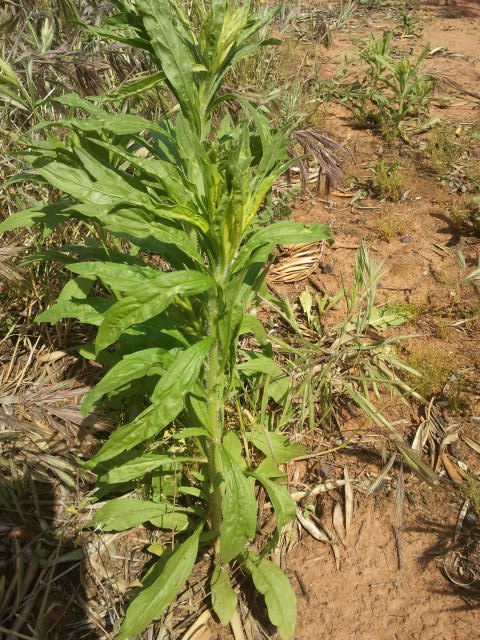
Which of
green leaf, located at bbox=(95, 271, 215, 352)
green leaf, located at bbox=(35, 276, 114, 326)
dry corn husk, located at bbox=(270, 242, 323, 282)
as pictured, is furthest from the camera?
dry corn husk, located at bbox=(270, 242, 323, 282)

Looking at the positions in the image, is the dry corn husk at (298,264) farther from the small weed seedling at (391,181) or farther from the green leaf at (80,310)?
the green leaf at (80,310)

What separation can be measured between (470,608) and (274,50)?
4.77 m

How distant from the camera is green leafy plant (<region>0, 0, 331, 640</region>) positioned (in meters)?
1.51

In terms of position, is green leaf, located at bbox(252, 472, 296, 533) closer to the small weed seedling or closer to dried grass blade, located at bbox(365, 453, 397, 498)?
dried grass blade, located at bbox(365, 453, 397, 498)

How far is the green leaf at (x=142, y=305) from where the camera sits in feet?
4.56

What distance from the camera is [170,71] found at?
169cm

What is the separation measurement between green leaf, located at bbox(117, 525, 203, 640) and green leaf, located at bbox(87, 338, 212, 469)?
0.55 metres

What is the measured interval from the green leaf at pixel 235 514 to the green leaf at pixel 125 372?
0.45 meters

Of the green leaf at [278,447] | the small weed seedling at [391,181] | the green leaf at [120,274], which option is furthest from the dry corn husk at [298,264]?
the green leaf at [120,274]

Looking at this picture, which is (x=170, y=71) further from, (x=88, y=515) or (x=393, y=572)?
(x=393, y=572)

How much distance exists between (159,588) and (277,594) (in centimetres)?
42

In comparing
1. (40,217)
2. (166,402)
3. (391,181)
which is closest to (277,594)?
(166,402)

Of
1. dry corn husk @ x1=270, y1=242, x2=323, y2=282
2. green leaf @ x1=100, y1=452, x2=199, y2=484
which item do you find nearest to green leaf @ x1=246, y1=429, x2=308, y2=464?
green leaf @ x1=100, y1=452, x2=199, y2=484

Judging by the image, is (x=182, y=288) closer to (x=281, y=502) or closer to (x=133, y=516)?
(x=281, y=502)
